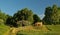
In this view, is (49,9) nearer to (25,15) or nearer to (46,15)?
(46,15)

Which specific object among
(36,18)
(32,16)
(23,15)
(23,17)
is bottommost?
(36,18)

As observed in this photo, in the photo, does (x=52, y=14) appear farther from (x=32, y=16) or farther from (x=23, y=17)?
(x=23, y=17)

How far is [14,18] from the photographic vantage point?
9238 centimetres

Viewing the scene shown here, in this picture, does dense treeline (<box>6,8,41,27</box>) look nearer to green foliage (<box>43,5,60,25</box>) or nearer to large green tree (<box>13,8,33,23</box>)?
large green tree (<box>13,8,33,23</box>)

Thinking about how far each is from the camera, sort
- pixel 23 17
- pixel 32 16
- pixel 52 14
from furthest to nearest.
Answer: pixel 52 14, pixel 32 16, pixel 23 17

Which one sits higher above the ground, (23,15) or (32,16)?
(23,15)

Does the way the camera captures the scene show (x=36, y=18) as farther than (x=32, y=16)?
Yes

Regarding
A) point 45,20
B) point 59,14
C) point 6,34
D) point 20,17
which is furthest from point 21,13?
point 6,34

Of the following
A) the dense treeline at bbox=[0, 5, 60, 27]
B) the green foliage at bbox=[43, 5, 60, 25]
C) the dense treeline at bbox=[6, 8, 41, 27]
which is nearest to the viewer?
the dense treeline at bbox=[6, 8, 41, 27]

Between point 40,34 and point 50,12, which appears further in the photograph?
point 50,12

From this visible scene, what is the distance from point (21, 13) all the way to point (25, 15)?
315cm

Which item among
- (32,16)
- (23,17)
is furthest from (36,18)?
(23,17)

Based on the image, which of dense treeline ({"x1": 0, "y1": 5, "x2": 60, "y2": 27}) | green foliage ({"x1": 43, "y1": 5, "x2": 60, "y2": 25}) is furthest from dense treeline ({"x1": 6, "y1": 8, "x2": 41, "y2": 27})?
green foliage ({"x1": 43, "y1": 5, "x2": 60, "y2": 25})

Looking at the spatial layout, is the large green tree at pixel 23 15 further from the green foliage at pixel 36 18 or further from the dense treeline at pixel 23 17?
the green foliage at pixel 36 18
